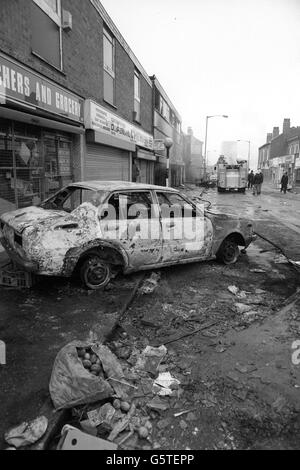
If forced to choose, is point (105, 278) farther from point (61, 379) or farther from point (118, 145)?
point (118, 145)

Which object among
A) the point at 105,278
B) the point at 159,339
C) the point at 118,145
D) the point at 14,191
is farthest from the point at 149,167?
the point at 159,339

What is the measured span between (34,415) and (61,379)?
294 millimetres

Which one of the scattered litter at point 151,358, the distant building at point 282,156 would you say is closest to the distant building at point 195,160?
the distant building at point 282,156

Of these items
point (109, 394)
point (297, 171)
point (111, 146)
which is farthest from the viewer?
point (297, 171)

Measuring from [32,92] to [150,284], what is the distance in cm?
501

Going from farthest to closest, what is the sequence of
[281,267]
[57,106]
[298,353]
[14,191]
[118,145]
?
[118,145] → [57,106] → [14,191] → [281,267] → [298,353]

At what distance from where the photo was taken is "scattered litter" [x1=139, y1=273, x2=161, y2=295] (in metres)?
5.07

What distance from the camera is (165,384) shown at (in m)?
2.94

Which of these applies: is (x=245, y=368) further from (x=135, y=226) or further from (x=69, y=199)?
(x=69, y=199)

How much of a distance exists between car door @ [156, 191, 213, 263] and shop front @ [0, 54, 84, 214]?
356 centimetres

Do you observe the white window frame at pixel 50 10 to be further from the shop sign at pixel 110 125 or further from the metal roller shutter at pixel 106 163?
the metal roller shutter at pixel 106 163

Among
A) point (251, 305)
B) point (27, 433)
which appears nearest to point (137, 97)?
point (251, 305)
